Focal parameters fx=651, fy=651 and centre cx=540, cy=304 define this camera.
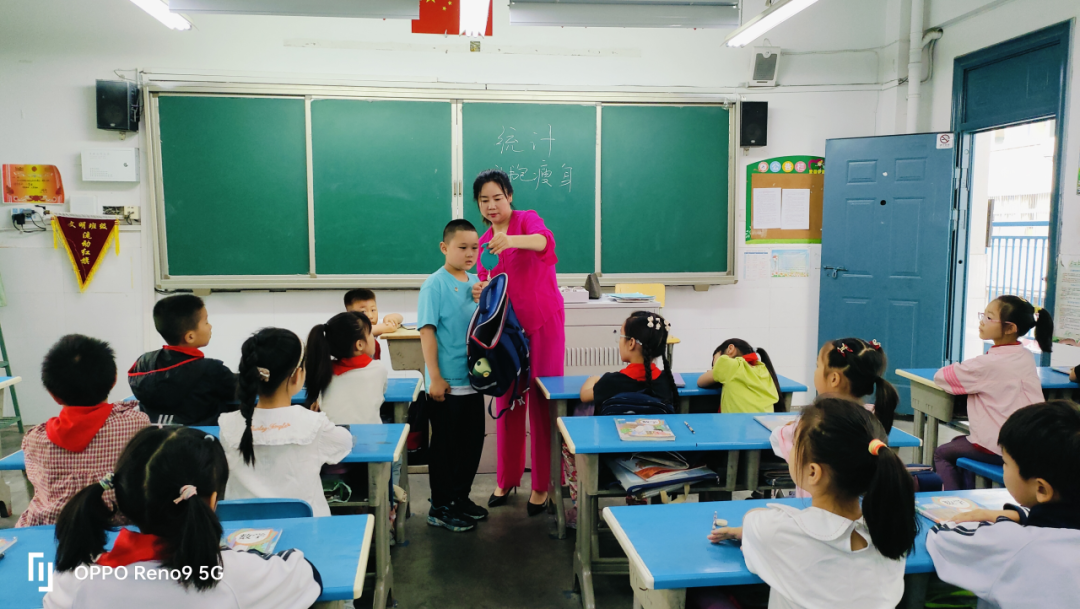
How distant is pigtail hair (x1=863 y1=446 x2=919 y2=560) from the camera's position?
115cm

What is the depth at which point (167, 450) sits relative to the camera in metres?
1.06

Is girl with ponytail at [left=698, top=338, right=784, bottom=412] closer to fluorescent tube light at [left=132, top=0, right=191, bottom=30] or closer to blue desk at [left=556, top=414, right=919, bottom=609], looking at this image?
blue desk at [left=556, top=414, right=919, bottom=609]

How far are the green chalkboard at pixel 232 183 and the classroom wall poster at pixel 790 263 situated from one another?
3.45 meters

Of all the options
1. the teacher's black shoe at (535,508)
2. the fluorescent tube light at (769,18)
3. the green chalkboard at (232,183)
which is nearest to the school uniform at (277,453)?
the teacher's black shoe at (535,508)

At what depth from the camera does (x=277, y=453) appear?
1755mm

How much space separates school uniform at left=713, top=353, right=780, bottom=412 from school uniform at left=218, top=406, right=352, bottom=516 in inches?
61.1

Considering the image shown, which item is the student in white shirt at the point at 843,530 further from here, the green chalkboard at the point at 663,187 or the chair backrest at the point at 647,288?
the green chalkboard at the point at 663,187

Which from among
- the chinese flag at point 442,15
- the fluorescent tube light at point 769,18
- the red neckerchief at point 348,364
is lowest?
the red neckerchief at point 348,364

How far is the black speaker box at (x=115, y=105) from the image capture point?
13.6ft

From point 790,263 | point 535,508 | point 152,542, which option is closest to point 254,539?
point 152,542

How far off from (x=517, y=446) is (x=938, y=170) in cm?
357

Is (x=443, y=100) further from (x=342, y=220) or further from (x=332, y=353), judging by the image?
(x=332, y=353)

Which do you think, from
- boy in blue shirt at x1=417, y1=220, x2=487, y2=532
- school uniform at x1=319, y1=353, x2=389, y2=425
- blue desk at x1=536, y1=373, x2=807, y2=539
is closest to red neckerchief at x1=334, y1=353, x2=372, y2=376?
school uniform at x1=319, y1=353, x2=389, y2=425

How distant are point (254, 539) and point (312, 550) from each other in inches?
5.0
